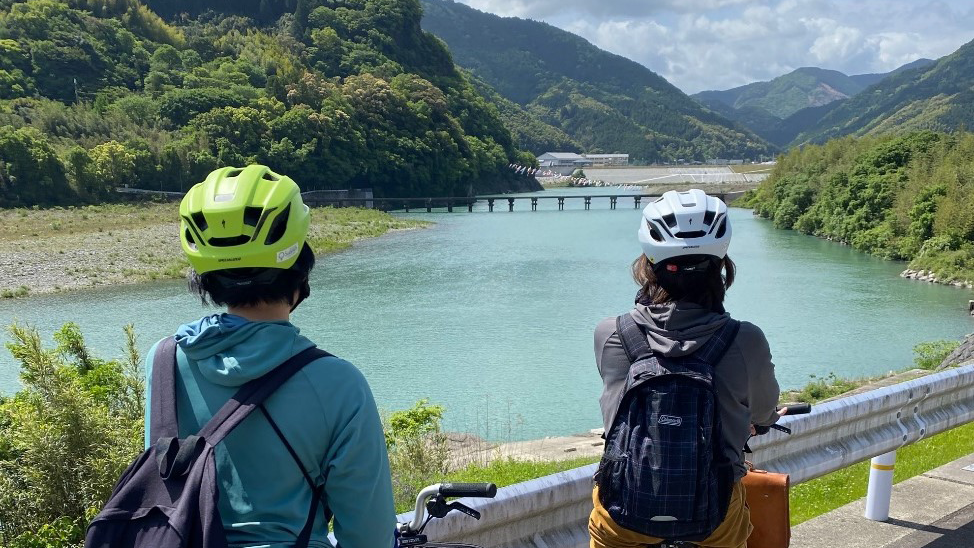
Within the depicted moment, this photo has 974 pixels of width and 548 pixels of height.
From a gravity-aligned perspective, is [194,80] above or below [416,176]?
above

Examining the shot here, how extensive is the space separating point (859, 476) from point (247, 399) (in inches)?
186

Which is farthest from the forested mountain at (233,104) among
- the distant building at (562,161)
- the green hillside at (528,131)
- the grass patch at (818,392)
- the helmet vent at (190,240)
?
the helmet vent at (190,240)

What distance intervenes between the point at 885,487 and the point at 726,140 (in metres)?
205

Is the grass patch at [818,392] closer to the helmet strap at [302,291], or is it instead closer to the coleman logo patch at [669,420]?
the coleman logo patch at [669,420]

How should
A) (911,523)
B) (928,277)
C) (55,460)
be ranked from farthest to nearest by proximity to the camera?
(928,277) → (911,523) → (55,460)

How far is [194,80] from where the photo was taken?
Answer: 76875 millimetres

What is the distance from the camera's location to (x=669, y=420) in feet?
6.26

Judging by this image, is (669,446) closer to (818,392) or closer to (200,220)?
(200,220)

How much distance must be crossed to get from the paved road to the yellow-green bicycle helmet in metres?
2.78

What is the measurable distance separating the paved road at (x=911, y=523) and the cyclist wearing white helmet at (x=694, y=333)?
A: 1.62 meters

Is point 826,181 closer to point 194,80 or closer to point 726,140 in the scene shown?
point 194,80

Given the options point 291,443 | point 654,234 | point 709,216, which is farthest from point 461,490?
point 709,216

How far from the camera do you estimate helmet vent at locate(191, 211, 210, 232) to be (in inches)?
58.9

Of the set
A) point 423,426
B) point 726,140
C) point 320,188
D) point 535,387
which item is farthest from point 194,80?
point 726,140
